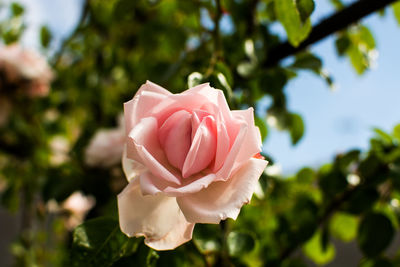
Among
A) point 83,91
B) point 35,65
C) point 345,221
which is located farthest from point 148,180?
point 35,65

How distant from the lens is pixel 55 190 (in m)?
0.70

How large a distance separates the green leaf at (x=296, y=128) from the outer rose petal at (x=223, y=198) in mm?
368

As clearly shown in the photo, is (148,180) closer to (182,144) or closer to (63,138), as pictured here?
(182,144)

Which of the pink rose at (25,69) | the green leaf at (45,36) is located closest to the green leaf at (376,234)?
the pink rose at (25,69)

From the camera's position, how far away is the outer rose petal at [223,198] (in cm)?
28

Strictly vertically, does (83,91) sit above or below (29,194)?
above

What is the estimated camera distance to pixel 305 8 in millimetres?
370

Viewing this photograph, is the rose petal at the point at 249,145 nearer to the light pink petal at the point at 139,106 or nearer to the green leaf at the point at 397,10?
the light pink petal at the point at 139,106

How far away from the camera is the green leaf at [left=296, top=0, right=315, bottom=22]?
37 cm

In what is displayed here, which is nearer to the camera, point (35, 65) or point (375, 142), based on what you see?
point (375, 142)

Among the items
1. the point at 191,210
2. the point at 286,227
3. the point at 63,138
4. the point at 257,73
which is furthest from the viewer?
the point at 63,138

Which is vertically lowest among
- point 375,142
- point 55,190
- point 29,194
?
point 29,194

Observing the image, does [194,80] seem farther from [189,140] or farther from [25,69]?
[25,69]

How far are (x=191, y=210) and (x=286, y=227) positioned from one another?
46 cm
